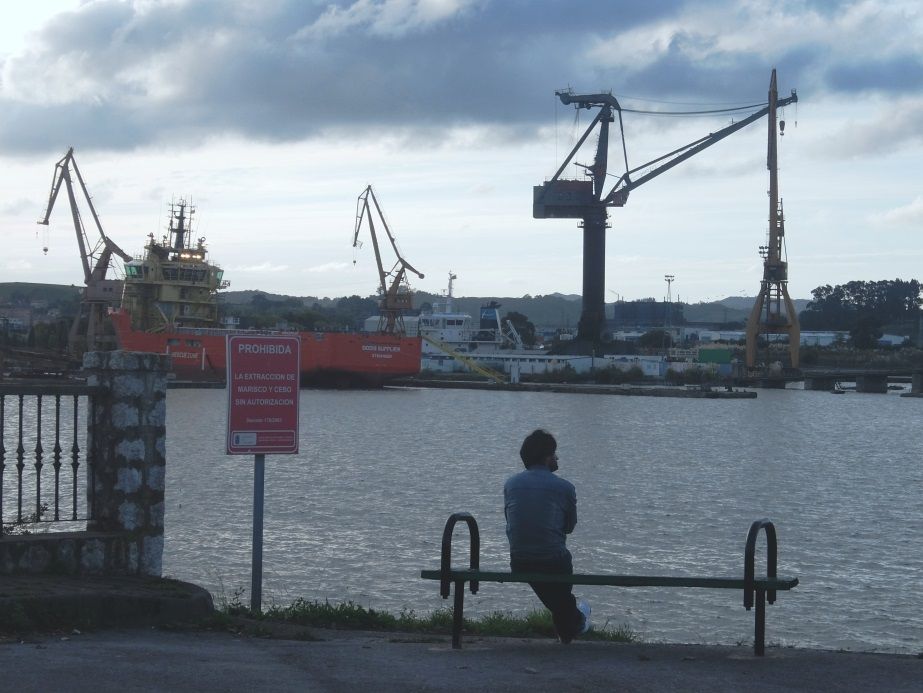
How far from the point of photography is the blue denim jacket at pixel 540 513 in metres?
6.44

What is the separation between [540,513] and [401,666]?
45.8 inches

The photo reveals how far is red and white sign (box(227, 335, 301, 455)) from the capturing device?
24.1 ft

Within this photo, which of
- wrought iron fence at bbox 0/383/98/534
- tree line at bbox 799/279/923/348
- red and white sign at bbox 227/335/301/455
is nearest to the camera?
wrought iron fence at bbox 0/383/98/534

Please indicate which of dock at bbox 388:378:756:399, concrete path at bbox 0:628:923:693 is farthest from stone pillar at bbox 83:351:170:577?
dock at bbox 388:378:756:399

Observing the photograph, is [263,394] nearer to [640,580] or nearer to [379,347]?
[640,580]

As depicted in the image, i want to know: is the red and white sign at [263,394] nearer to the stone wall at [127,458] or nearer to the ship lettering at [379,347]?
the stone wall at [127,458]

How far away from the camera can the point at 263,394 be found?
7461mm

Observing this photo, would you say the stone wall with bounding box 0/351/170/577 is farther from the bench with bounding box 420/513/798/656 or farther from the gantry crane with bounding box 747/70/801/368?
the gantry crane with bounding box 747/70/801/368

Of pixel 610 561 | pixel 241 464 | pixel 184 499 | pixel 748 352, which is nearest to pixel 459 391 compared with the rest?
pixel 748 352

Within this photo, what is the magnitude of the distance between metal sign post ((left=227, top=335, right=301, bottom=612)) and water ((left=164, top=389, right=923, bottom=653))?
3486 millimetres

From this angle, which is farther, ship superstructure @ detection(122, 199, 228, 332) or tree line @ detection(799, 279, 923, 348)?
tree line @ detection(799, 279, 923, 348)

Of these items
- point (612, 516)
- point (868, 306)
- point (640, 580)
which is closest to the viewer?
point (640, 580)

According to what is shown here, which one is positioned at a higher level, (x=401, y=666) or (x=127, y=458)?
(x=127, y=458)

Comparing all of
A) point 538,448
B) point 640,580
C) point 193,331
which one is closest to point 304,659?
point 538,448
